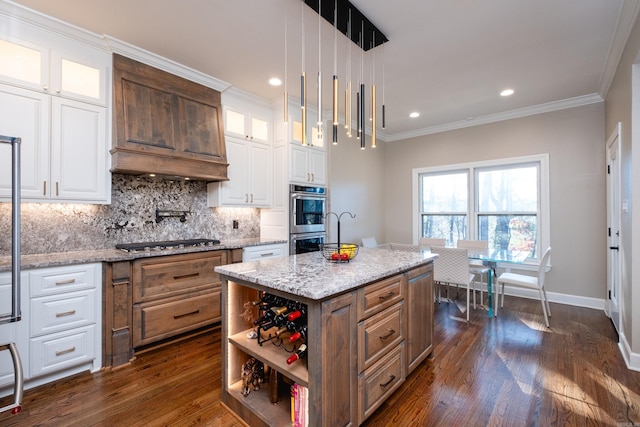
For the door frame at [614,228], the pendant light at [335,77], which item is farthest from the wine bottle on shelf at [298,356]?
the door frame at [614,228]

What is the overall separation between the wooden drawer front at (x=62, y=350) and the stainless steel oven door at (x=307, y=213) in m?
2.31

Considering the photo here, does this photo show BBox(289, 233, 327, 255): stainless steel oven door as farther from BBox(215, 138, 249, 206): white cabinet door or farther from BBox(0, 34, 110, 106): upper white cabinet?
BBox(0, 34, 110, 106): upper white cabinet

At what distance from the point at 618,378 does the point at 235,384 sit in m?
2.87

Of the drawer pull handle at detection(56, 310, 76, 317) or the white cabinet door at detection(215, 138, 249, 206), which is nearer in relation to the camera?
the drawer pull handle at detection(56, 310, 76, 317)

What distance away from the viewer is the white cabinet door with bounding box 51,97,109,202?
242 cm

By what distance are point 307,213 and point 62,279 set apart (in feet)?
8.81

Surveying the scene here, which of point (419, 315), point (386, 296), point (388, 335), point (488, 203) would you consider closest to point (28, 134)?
point (386, 296)

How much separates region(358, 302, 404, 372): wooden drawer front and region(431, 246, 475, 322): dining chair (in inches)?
66.8

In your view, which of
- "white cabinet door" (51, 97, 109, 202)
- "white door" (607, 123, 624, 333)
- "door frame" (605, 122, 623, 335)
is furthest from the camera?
"white door" (607, 123, 624, 333)

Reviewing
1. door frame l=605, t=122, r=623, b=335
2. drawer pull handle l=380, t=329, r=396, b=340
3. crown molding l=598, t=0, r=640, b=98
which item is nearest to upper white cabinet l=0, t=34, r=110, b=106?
drawer pull handle l=380, t=329, r=396, b=340

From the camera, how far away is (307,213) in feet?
13.7

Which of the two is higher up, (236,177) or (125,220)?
(236,177)

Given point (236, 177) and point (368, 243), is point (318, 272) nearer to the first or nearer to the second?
point (236, 177)

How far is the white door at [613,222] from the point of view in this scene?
305 centimetres
